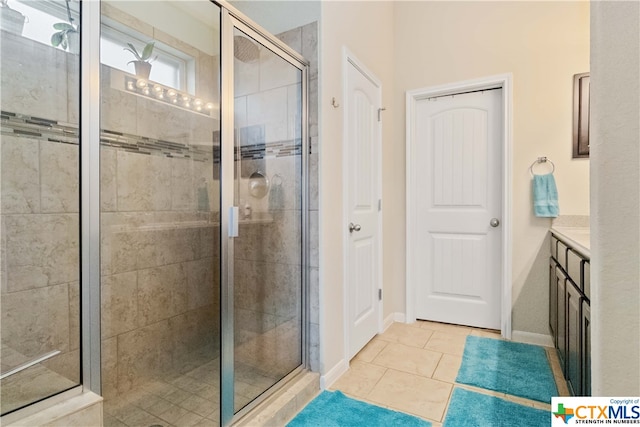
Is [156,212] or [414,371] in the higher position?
[156,212]

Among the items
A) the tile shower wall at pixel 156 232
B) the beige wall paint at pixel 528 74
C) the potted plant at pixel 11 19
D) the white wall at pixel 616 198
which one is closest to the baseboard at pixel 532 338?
the beige wall paint at pixel 528 74

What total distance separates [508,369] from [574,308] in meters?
0.86

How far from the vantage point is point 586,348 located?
1288mm

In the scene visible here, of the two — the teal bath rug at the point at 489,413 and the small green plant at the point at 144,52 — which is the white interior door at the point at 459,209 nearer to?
the teal bath rug at the point at 489,413

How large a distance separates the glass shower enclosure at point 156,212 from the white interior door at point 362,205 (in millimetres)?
411

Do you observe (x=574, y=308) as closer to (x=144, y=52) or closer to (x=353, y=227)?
(x=353, y=227)

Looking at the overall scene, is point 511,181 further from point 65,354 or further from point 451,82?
point 65,354

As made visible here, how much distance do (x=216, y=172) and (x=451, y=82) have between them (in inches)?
90.6

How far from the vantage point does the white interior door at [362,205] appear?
88.7 inches

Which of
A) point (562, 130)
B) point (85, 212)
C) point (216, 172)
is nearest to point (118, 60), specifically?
point (216, 172)

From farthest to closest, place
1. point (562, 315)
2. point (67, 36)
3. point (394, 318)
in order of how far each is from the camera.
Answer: point (394, 318)
point (562, 315)
point (67, 36)

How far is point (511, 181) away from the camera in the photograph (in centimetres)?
262

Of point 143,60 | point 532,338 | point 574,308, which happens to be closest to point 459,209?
point 532,338

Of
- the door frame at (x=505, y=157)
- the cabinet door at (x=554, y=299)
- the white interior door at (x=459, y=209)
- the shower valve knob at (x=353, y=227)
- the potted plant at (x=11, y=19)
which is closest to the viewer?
the potted plant at (x=11, y=19)
